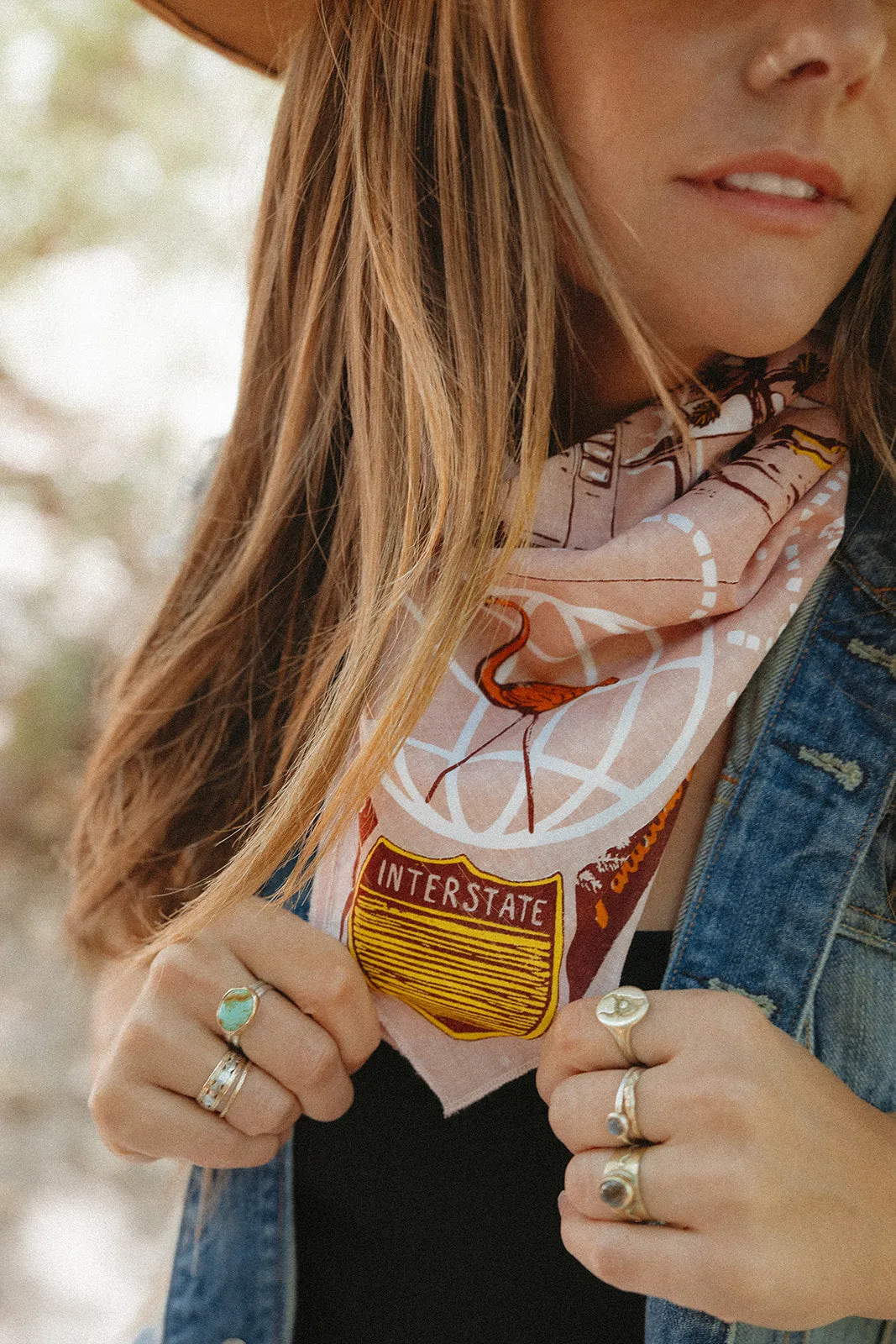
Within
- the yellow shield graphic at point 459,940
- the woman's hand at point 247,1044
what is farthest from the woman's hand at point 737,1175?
the woman's hand at point 247,1044

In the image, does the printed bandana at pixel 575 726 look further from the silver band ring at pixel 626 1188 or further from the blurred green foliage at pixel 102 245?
the blurred green foliage at pixel 102 245

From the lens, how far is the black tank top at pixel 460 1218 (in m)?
0.93

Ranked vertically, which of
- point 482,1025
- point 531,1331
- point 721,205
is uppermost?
point 721,205

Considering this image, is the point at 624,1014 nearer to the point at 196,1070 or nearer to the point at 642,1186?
the point at 642,1186

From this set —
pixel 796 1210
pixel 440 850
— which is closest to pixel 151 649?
pixel 440 850

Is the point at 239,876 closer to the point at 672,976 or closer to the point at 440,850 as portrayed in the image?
the point at 440,850

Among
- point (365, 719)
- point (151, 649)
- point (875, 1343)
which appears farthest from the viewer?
point (151, 649)

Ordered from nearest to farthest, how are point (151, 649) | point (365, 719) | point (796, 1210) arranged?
point (796, 1210)
point (365, 719)
point (151, 649)

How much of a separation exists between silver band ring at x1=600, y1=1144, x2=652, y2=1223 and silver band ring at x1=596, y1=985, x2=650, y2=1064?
0.06 meters

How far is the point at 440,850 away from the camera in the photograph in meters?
0.89

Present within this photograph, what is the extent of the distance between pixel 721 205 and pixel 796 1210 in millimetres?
723

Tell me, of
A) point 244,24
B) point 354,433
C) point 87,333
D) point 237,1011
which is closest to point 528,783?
point 237,1011

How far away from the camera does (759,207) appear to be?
84 cm

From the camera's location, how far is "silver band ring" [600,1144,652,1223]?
712 millimetres
